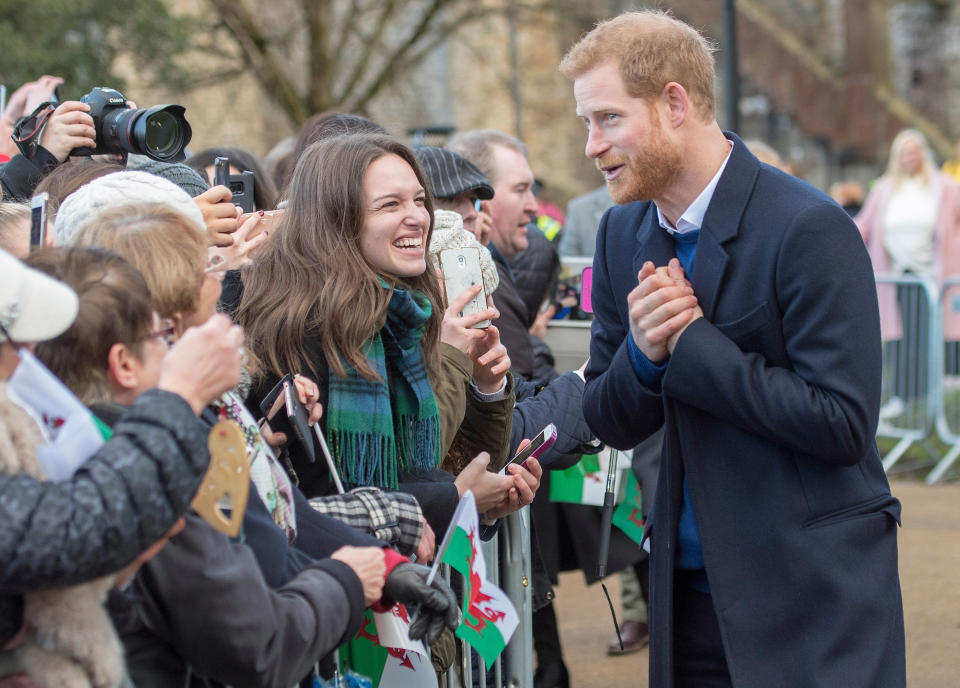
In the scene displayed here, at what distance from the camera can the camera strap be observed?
3.77m

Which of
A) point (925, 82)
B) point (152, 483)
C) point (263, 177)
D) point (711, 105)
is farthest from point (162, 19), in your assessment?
point (925, 82)

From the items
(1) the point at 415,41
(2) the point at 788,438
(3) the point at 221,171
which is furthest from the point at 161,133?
(1) the point at 415,41

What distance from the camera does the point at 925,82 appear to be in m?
24.2

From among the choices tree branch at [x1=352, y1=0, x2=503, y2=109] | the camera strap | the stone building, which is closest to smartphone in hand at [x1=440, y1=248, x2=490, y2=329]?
the camera strap

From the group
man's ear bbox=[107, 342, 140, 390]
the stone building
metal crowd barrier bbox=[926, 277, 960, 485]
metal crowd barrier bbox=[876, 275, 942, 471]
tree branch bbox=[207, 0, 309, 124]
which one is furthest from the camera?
the stone building

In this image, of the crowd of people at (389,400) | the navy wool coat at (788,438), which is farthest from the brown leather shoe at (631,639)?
the navy wool coat at (788,438)

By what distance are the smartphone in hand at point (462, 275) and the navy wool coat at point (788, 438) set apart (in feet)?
3.00

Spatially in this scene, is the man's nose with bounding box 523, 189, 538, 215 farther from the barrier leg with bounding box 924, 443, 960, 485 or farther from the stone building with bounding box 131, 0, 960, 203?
the stone building with bounding box 131, 0, 960, 203

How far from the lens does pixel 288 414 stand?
279cm

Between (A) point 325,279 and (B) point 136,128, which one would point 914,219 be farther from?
(A) point 325,279

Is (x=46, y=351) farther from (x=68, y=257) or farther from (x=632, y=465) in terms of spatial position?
(x=632, y=465)

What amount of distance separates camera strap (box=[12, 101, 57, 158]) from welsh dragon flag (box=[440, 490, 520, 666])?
6.64 feet

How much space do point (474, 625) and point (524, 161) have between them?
10.4ft

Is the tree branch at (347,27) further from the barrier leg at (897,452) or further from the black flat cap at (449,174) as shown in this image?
the black flat cap at (449,174)
